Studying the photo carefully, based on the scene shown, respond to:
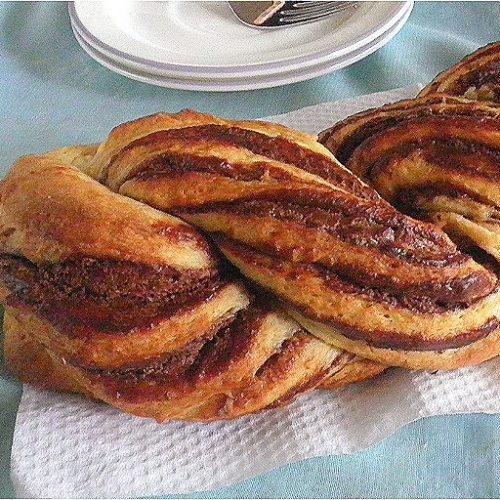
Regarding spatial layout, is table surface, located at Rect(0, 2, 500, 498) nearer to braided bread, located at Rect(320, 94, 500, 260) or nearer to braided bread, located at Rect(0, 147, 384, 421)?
braided bread, located at Rect(0, 147, 384, 421)

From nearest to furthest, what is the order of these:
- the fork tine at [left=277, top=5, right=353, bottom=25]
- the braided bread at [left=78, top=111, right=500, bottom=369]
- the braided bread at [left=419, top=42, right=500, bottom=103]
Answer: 1. the braided bread at [left=78, top=111, right=500, bottom=369]
2. the braided bread at [left=419, top=42, right=500, bottom=103]
3. the fork tine at [left=277, top=5, right=353, bottom=25]

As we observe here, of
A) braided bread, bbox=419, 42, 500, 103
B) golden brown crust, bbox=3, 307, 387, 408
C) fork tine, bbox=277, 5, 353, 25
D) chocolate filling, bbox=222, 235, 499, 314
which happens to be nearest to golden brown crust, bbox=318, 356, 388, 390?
golden brown crust, bbox=3, 307, 387, 408

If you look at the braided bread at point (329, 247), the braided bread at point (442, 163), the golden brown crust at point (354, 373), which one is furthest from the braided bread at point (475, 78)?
the golden brown crust at point (354, 373)

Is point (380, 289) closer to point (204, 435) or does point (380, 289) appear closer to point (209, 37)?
point (204, 435)

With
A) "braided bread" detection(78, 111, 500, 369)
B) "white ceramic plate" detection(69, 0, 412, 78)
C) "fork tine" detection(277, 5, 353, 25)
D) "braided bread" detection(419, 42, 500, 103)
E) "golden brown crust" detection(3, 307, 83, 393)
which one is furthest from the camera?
"fork tine" detection(277, 5, 353, 25)

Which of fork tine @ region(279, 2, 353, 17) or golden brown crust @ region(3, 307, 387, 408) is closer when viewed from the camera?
golden brown crust @ region(3, 307, 387, 408)

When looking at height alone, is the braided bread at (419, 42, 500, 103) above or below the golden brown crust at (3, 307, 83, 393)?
above

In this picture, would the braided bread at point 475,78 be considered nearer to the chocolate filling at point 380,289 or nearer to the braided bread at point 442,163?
the braided bread at point 442,163

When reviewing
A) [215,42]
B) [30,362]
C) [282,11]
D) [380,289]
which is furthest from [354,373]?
[282,11]
